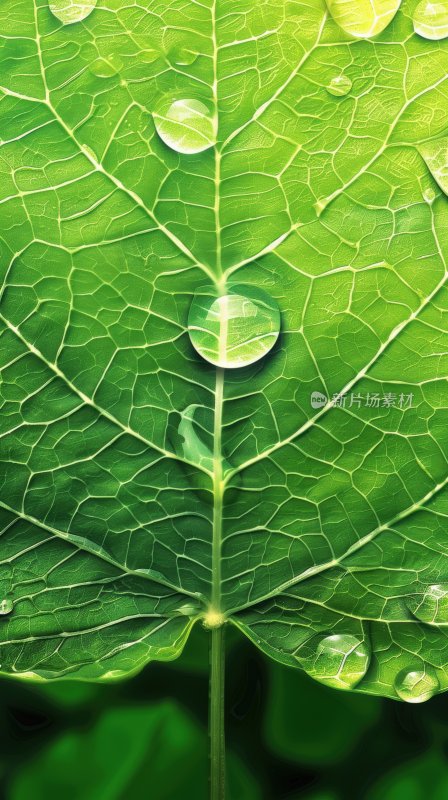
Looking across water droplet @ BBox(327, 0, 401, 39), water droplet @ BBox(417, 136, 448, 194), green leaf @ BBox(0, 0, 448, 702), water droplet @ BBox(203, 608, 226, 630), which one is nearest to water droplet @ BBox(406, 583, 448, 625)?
green leaf @ BBox(0, 0, 448, 702)

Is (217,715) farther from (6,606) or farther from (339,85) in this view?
(339,85)

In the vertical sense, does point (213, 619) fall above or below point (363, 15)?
below

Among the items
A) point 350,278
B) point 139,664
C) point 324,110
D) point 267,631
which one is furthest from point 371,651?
point 324,110

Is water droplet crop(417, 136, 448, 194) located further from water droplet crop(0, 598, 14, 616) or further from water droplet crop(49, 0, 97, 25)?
water droplet crop(0, 598, 14, 616)

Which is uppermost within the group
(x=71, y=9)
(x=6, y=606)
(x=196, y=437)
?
(x=71, y=9)

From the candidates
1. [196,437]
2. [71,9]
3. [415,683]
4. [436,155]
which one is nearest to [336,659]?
[415,683]

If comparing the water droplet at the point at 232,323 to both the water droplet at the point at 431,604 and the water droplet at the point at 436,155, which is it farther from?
the water droplet at the point at 431,604
